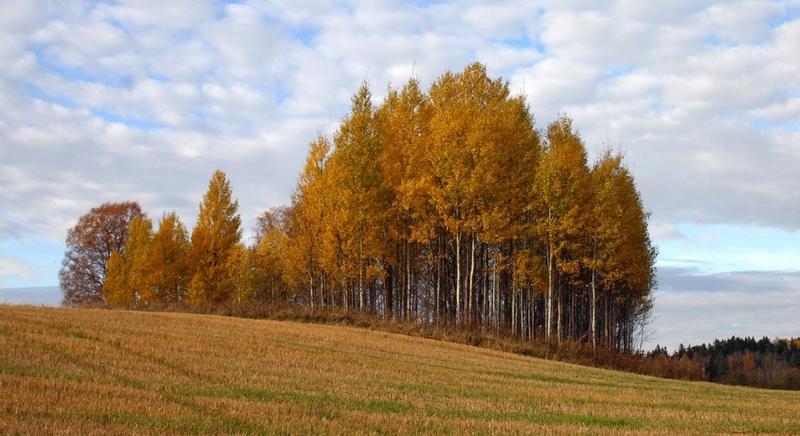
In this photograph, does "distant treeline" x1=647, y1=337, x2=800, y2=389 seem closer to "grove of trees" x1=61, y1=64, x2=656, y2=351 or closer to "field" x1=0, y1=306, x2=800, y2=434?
"grove of trees" x1=61, y1=64, x2=656, y2=351

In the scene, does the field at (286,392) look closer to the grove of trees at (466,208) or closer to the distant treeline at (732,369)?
the grove of trees at (466,208)

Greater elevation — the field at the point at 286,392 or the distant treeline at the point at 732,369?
the field at the point at 286,392

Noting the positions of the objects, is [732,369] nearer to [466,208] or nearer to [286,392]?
[466,208]

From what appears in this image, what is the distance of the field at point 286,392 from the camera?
10.2 m

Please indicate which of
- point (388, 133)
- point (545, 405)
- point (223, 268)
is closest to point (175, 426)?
point (545, 405)

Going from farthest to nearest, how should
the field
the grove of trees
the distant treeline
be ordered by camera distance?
the distant treeline < the grove of trees < the field

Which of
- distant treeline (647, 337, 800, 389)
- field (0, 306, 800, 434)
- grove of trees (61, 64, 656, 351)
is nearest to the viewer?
field (0, 306, 800, 434)

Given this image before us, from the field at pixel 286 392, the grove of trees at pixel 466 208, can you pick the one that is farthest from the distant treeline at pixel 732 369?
the field at pixel 286 392

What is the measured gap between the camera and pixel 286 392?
44.7 feet

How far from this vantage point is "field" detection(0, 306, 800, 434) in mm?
10156

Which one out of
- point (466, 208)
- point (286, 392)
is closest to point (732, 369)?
point (466, 208)

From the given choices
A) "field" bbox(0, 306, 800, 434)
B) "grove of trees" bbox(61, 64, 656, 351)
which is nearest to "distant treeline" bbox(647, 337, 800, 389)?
"grove of trees" bbox(61, 64, 656, 351)

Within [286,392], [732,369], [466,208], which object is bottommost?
[732,369]

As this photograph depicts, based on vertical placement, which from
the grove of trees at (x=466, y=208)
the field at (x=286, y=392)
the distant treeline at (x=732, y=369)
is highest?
the grove of trees at (x=466, y=208)
